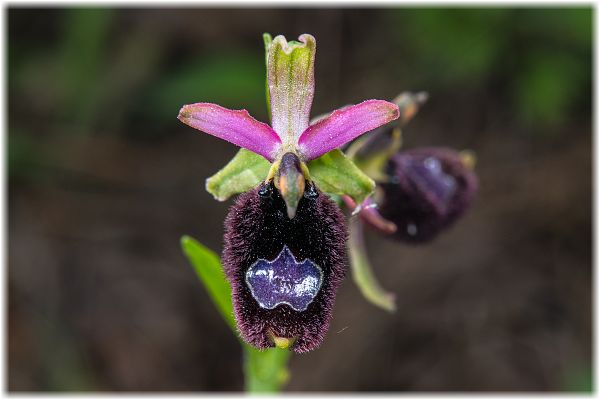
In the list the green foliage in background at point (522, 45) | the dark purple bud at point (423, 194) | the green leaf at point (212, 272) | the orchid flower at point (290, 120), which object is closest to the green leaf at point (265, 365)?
the green leaf at point (212, 272)

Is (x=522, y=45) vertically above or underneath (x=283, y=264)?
above

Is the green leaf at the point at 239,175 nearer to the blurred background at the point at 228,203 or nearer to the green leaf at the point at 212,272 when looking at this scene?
the green leaf at the point at 212,272

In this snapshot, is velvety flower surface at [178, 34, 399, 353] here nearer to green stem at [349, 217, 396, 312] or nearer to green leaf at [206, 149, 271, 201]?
green leaf at [206, 149, 271, 201]

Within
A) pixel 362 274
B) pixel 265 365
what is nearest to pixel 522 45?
pixel 362 274

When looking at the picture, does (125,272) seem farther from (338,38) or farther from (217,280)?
(217,280)

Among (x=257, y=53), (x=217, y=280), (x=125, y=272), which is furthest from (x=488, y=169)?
(x=217, y=280)

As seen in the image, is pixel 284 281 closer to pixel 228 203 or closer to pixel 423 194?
pixel 423 194
